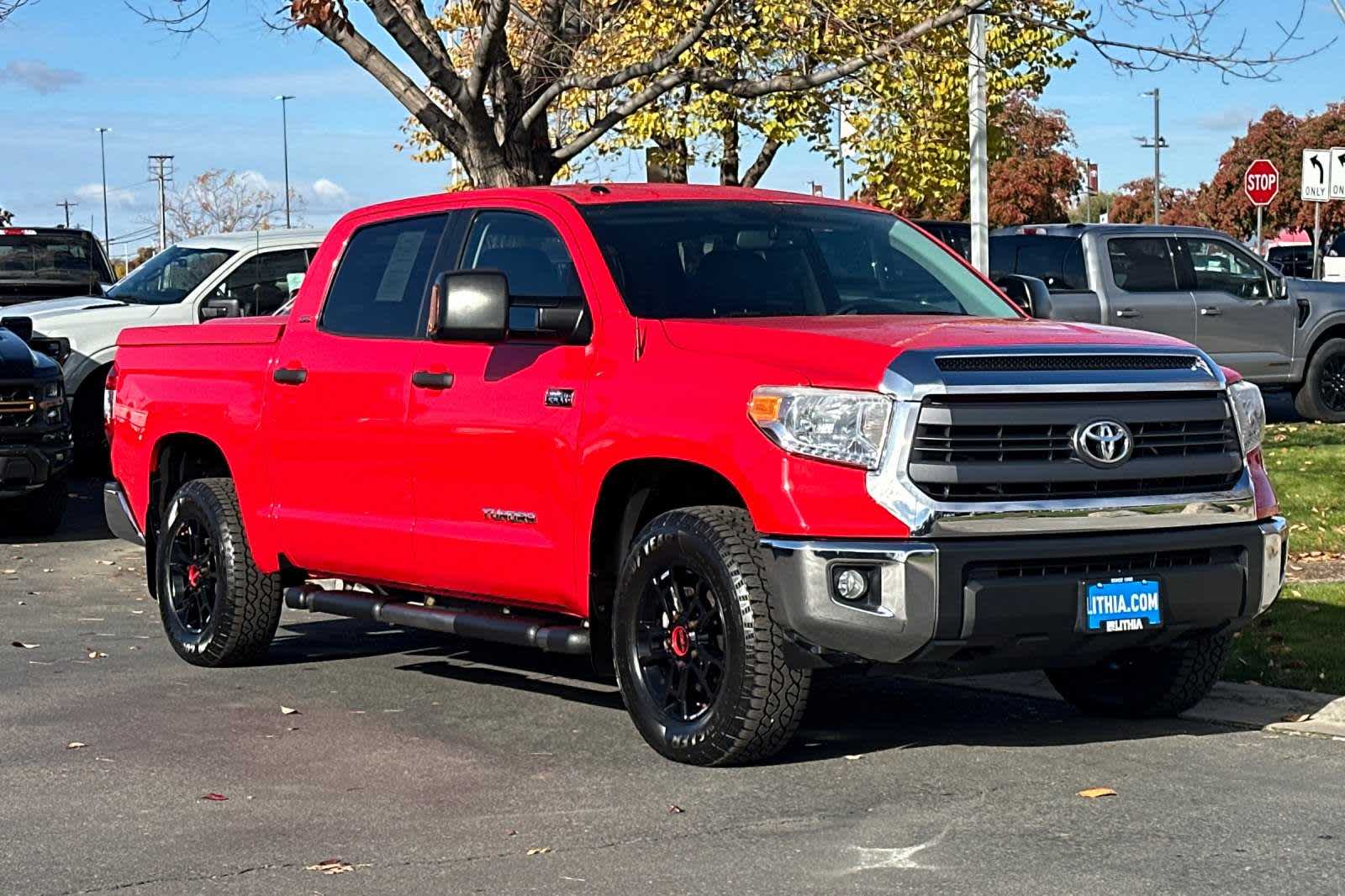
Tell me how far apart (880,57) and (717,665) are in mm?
8933

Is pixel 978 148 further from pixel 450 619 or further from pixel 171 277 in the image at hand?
pixel 450 619

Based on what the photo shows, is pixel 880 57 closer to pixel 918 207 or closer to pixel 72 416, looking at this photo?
pixel 72 416

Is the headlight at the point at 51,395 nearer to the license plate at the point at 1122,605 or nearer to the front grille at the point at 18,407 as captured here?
the front grille at the point at 18,407

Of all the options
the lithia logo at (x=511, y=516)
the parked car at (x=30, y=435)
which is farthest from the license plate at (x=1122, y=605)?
the parked car at (x=30, y=435)

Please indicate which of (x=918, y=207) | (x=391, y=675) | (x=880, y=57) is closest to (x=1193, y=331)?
(x=880, y=57)

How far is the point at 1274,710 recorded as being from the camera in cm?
798

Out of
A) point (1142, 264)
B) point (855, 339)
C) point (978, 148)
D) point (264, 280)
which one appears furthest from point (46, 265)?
point (855, 339)

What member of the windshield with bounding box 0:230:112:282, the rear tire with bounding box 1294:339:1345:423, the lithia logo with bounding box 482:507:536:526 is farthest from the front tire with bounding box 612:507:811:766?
the windshield with bounding box 0:230:112:282

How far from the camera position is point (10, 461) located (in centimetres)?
1425

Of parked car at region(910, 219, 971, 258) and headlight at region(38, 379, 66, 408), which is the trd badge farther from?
parked car at region(910, 219, 971, 258)

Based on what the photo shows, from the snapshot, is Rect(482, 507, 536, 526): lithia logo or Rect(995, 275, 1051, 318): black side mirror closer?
Rect(482, 507, 536, 526): lithia logo

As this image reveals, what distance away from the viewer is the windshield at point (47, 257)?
73.5ft

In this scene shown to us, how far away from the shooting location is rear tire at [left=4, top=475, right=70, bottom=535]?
600 inches

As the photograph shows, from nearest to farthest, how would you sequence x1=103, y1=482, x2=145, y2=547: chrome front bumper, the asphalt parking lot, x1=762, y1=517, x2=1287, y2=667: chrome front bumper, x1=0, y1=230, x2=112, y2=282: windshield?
the asphalt parking lot < x1=762, y1=517, x2=1287, y2=667: chrome front bumper < x1=103, y1=482, x2=145, y2=547: chrome front bumper < x1=0, y1=230, x2=112, y2=282: windshield
